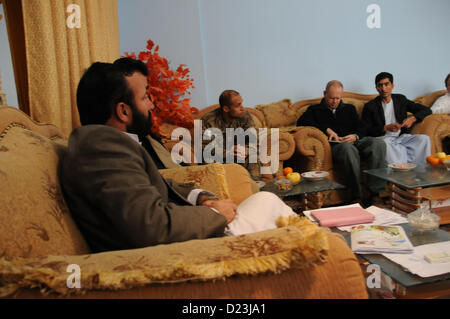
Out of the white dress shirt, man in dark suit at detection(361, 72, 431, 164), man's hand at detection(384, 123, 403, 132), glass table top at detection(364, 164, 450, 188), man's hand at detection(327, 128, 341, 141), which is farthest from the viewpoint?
the white dress shirt

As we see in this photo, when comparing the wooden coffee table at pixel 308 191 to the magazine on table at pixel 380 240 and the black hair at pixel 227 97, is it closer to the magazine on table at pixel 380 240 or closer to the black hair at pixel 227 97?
the magazine on table at pixel 380 240

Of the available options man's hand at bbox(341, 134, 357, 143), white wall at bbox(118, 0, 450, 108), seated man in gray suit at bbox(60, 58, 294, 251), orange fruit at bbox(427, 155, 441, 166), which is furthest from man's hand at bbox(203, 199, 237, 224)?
white wall at bbox(118, 0, 450, 108)

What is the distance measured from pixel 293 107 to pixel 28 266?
3.63 meters

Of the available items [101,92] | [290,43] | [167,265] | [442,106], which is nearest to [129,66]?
[101,92]

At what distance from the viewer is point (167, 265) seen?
2.13 feet

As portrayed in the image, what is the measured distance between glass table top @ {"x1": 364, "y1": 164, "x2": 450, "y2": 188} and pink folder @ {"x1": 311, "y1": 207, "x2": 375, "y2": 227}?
0.73 m

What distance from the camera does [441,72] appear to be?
14.2 feet

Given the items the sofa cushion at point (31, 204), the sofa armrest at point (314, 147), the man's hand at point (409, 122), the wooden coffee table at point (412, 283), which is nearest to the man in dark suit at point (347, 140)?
the sofa armrest at point (314, 147)

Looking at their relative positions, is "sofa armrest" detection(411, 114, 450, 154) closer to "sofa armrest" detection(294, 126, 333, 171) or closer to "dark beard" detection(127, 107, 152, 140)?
"sofa armrest" detection(294, 126, 333, 171)

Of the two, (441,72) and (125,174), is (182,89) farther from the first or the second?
(441,72)

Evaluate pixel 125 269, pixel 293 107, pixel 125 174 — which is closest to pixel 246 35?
pixel 293 107

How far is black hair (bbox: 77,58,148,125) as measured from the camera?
3.55ft

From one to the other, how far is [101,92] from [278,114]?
293 centimetres
